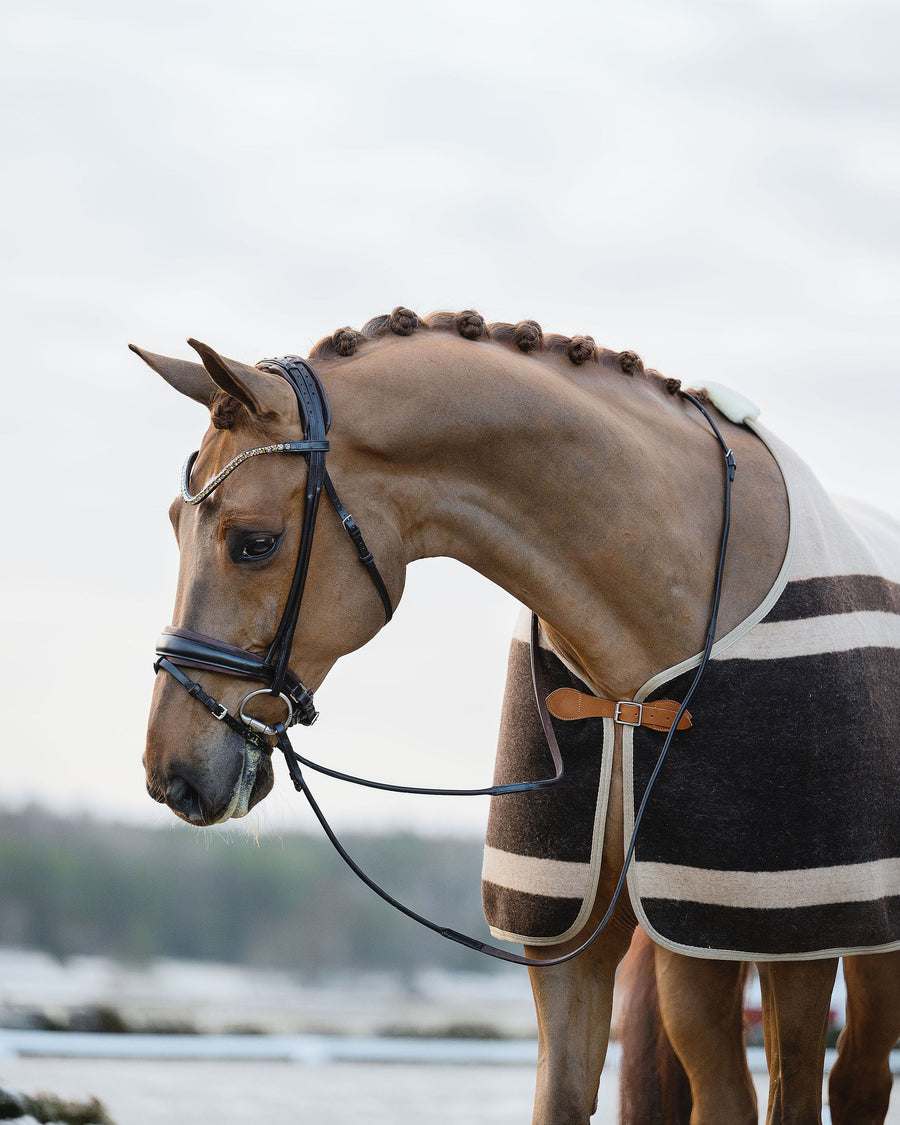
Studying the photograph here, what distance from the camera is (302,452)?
1.52 metres

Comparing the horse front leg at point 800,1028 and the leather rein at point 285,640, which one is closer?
the leather rein at point 285,640

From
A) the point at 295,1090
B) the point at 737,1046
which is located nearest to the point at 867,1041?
the point at 737,1046

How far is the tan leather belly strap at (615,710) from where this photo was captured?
5.53 ft

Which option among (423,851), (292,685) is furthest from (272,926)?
(292,685)

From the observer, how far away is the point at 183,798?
1.50 meters

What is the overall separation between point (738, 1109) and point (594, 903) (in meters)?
0.60

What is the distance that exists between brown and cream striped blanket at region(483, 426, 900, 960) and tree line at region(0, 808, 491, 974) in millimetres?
2199

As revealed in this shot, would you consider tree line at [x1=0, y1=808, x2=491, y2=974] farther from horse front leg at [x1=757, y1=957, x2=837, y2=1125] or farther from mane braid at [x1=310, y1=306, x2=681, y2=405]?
mane braid at [x1=310, y1=306, x2=681, y2=405]

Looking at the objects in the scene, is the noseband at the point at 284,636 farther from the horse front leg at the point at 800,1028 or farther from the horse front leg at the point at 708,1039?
the horse front leg at the point at 708,1039

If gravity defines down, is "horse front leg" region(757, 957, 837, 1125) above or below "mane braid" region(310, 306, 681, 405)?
below

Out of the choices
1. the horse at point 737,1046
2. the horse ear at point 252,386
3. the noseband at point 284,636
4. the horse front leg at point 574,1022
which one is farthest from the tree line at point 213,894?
the horse ear at point 252,386

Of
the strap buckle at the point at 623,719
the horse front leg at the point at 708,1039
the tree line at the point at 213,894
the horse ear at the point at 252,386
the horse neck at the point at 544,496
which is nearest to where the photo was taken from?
the horse ear at the point at 252,386

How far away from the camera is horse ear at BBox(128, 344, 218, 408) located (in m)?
1.65

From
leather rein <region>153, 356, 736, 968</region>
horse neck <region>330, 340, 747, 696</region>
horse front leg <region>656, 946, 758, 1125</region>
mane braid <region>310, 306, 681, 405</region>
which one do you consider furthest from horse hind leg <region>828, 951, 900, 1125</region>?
mane braid <region>310, 306, 681, 405</region>
